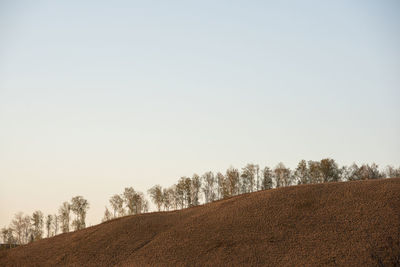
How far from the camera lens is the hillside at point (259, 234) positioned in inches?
1741

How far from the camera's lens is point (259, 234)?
5081 cm

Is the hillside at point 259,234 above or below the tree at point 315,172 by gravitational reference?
below

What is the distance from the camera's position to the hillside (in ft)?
145

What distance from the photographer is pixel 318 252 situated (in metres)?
43.8

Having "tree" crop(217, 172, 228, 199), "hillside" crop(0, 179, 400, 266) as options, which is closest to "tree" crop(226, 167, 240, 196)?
"tree" crop(217, 172, 228, 199)

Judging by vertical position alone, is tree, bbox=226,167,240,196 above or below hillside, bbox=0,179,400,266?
above

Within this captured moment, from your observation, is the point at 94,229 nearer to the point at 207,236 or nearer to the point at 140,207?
the point at 207,236

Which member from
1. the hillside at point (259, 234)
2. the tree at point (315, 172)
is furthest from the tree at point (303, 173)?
the hillside at point (259, 234)

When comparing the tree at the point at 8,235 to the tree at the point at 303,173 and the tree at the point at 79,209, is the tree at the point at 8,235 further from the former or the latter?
the tree at the point at 303,173

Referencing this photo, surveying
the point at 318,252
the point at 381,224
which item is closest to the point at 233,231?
the point at 318,252

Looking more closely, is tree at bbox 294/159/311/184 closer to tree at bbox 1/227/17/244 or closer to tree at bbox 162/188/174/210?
tree at bbox 162/188/174/210

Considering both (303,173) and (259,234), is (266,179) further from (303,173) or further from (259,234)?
(259,234)

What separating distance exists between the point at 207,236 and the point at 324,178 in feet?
232

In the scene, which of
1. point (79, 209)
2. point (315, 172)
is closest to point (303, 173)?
point (315, 172)
